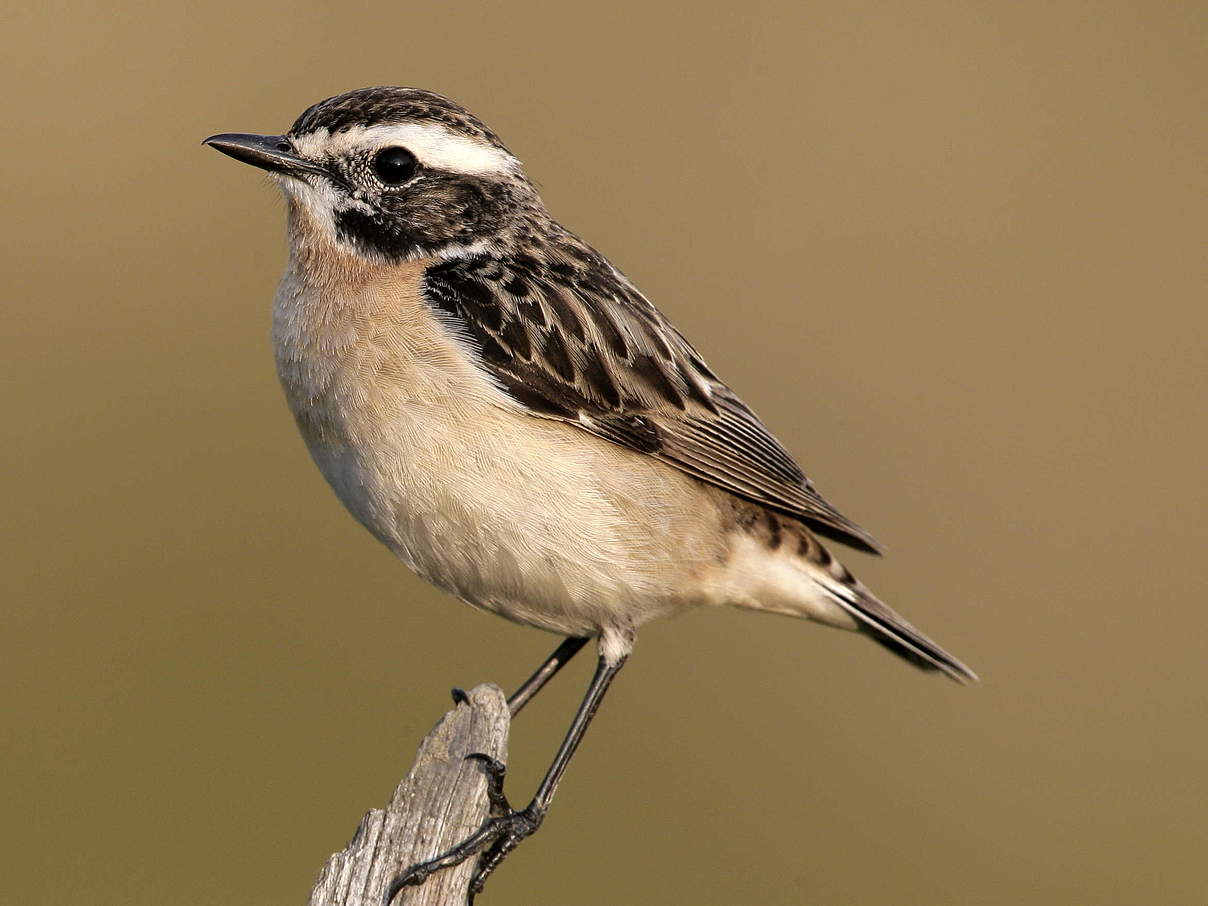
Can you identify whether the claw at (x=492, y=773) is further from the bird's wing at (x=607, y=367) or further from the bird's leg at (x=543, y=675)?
the bird's wing at (x=607, y=367)

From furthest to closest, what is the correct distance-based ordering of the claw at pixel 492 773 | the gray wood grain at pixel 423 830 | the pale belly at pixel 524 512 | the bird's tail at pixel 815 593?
the bird's tail at pixel 815 593, the pale belly at pixel 524 512, the claw at pixel 492 773, the gray wood grain at pixel 423 830

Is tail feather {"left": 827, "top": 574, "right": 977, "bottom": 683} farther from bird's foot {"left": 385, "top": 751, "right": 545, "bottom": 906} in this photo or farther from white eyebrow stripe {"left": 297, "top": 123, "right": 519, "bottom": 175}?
white eyebrow stripe {"left": 297, "top": 123, "right": 519, "bottom": 175}

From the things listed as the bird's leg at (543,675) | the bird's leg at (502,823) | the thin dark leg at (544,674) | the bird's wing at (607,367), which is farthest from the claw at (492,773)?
the bird's wing at (607,367)

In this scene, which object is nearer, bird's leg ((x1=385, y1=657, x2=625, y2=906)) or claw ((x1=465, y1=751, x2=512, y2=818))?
bird's leg ((x1=385, y1=657, x2=625, y2=906))

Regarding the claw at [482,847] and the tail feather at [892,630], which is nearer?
the claw at [482,847]

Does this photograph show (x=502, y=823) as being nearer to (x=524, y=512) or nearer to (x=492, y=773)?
(x=492, y=773)

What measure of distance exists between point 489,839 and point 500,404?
1452mm

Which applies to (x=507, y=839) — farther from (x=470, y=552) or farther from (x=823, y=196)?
(x=823, y=196)

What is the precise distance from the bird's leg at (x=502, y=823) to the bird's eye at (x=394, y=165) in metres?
1.93

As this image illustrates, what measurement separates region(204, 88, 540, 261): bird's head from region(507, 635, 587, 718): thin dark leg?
1694 mm

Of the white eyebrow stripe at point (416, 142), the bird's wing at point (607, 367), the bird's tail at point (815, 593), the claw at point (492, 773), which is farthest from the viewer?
the bird's tail at point (815, 593)

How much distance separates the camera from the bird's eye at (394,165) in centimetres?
591

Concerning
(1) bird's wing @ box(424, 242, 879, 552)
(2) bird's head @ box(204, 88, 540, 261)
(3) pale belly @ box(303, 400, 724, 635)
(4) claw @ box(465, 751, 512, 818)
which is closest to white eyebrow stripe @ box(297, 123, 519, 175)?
(2) bird's head @ box(204, 88, 540, 261)

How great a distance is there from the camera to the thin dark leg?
636 centimetres
